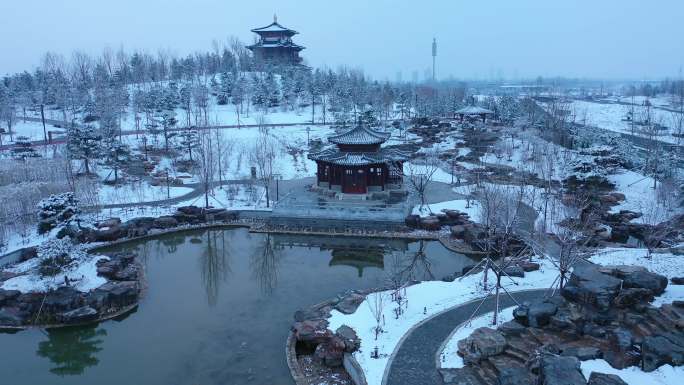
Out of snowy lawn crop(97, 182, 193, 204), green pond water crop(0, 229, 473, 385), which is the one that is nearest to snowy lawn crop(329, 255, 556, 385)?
green pond water crop(0, 229, 473, 385)

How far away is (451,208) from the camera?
29062 mm

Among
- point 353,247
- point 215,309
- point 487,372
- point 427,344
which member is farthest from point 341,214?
point 487,372

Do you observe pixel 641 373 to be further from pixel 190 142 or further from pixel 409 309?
pixel 190 142

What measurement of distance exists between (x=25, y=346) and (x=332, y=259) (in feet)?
41.1

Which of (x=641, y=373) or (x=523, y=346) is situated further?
(x=523, y=346)

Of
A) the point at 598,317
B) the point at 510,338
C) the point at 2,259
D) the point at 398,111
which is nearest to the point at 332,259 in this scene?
the point at 510,338

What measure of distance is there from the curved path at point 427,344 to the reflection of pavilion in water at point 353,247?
260 inches

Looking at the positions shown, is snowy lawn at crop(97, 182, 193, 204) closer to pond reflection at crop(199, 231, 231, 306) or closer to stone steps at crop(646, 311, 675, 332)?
pond reflection at crop(199, 231, 231, 306)

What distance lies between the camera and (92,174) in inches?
1436

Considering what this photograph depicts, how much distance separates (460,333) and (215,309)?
29.4 feet

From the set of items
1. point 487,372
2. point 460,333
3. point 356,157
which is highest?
point 356,157

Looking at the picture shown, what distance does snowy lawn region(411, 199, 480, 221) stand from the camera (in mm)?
28103

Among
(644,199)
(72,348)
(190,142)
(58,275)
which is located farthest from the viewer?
(190,142)

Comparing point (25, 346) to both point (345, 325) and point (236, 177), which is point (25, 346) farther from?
point (236, 177)
